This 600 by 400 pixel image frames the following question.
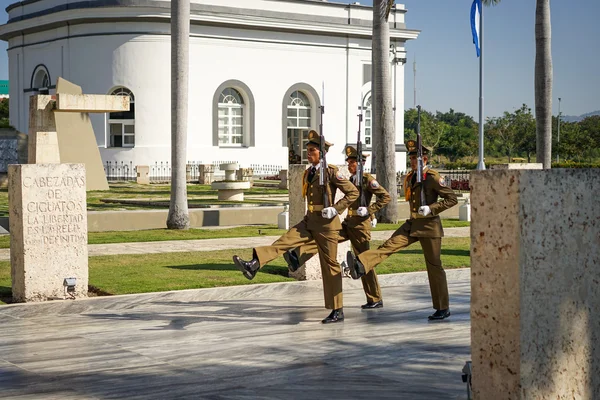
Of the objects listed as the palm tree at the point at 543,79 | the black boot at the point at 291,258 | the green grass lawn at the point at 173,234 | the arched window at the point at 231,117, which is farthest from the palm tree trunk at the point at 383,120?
the arched window at the point at 231,117

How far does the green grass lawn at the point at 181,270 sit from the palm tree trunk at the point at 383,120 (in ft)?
20.9

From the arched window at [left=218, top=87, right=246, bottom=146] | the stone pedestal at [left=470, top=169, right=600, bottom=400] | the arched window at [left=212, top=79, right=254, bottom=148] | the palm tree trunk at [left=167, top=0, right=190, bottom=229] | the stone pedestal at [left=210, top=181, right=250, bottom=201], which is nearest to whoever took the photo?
the stone pedestal at [left=470, top=169, right=600, bottom=400]

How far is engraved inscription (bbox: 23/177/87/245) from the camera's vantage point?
37.3 ft

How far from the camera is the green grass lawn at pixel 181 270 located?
12664 mm

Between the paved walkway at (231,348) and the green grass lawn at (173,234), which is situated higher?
the green grass lawn at (173,234)

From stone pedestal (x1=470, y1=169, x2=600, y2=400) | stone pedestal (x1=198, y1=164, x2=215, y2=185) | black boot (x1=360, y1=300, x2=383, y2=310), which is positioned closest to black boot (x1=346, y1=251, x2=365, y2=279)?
black boot (x1=360, y1=300, x2=383, y2=310)

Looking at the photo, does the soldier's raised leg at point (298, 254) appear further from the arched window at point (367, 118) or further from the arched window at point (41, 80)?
the arched window at point (367, 118)

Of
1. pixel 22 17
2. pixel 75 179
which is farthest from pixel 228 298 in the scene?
pixel 22 17

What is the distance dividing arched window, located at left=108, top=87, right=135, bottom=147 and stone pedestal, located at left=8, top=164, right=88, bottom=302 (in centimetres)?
3249

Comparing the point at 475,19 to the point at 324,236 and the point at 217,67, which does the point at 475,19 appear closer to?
the point at 217,67

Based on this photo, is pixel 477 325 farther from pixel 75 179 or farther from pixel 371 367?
pixel 75 179

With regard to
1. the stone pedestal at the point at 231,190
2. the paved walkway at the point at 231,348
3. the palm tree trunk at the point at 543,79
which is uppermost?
the palm tree trunk at the point at 543,79

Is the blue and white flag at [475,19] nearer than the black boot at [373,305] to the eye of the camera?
No

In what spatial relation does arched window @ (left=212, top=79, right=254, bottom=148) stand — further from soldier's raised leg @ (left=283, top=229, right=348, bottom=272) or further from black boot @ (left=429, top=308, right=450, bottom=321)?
black boot @ (left=429, top=308, right=450, bottom=321)
